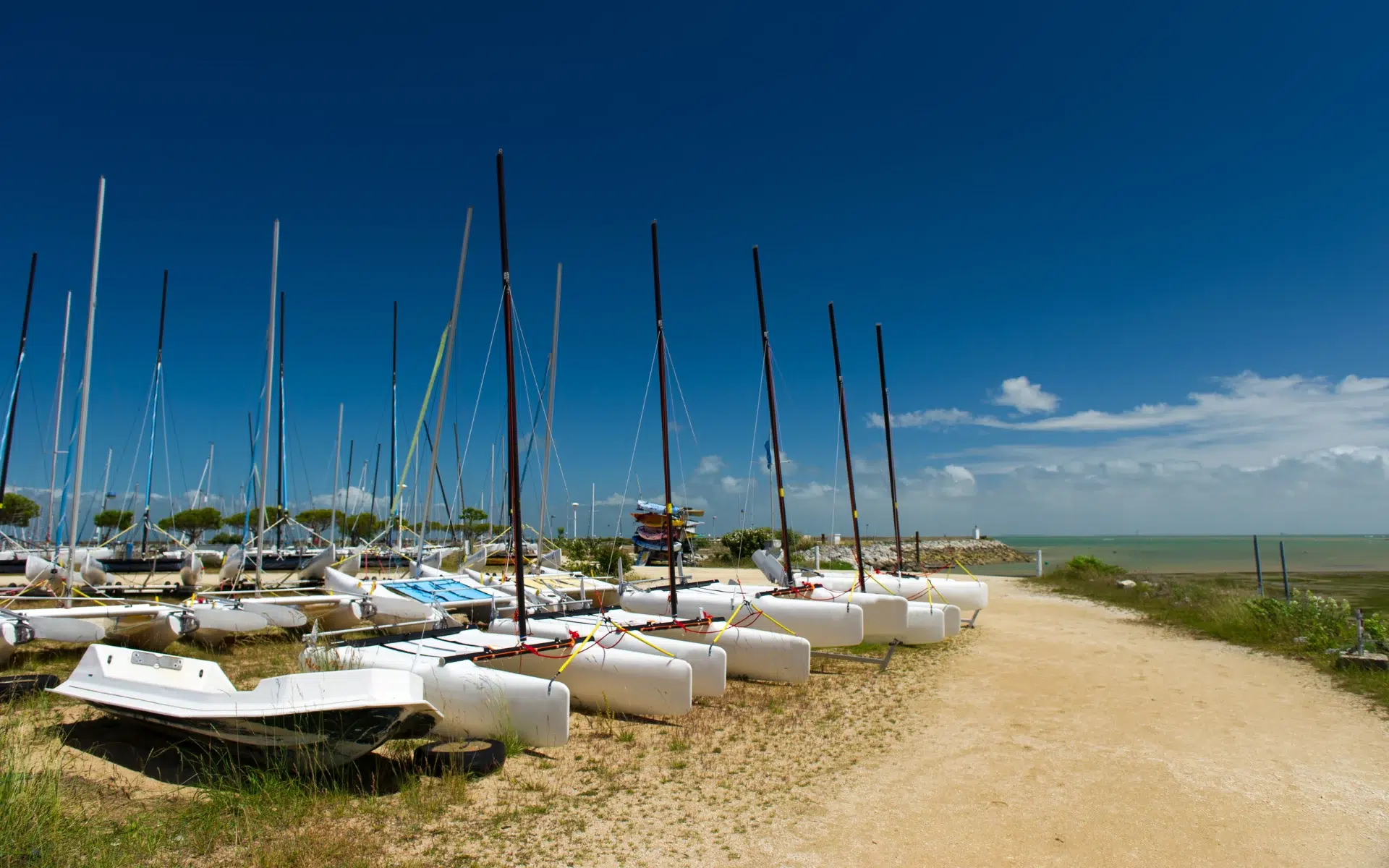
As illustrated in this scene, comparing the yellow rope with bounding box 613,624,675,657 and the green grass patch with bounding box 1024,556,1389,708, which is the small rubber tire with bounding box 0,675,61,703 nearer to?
the yellow rope with bounding box 613,624,675,657

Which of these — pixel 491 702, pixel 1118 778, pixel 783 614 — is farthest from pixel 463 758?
pixel 783 614

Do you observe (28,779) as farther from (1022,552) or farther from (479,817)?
(1022,552)

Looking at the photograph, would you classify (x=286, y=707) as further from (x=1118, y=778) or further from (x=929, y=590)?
(x=929, y=590)

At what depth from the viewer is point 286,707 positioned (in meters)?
6.28

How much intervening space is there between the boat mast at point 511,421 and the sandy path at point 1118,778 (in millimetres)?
4602

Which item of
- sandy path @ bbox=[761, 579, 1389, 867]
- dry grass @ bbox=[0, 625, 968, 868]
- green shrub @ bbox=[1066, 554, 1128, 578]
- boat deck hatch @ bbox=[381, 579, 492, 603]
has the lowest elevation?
sandy path @ bbox=[761, 579, 1389, 867]

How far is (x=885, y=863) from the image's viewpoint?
5238mm

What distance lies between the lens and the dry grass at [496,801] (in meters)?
5.15

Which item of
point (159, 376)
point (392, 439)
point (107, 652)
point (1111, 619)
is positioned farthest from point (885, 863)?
point (392, 439)

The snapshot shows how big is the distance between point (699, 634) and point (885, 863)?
623 cm

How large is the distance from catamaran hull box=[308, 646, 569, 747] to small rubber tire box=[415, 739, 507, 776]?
0.26 m

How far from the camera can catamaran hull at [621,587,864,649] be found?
42.0 feet

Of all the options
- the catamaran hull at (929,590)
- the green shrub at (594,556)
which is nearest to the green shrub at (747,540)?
the green shrub at (594,556)

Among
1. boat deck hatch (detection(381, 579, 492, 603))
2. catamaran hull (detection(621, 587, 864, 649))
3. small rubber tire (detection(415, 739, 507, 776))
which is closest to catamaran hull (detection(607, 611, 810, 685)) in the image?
catamaran hull (detection(621, 587, 864, 649))
